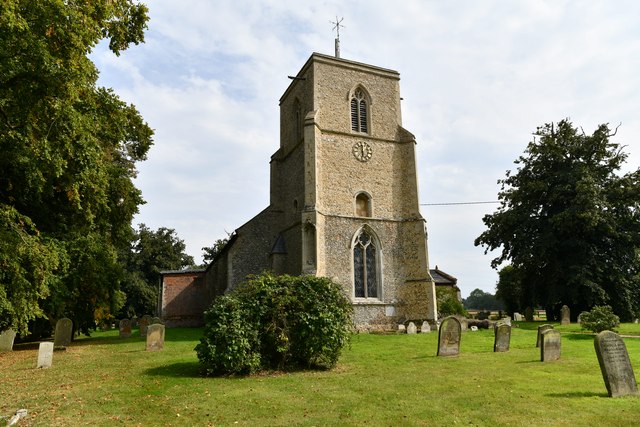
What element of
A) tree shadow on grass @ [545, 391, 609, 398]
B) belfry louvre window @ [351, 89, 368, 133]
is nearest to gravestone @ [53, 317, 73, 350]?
belfry louvre window @ [351, 89, 368, 133]

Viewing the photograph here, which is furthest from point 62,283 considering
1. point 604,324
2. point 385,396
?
point 604,324

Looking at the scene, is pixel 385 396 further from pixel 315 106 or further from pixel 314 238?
pixel 315 106

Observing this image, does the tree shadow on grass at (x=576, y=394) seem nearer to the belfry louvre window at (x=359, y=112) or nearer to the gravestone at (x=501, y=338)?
the gravestone at (x=501, y=338)

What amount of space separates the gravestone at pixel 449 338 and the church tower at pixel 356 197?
26.2 ft

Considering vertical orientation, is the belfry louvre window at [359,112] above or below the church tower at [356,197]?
above

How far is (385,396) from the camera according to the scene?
7.61 meters

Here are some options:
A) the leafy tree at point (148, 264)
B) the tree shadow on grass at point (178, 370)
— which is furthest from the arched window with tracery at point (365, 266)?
the leafy tree at point (148, 264)

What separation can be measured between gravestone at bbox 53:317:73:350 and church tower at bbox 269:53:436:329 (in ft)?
30.2

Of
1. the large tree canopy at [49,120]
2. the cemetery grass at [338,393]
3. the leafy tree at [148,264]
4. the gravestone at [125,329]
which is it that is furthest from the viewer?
the leafy tree at [148,264]

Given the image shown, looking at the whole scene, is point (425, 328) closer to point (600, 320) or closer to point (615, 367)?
point (600, 320)

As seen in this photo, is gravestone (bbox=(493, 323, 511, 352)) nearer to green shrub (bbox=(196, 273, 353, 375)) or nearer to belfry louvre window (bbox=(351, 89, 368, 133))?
green shrub (bbox=(196, 273, 353, 375))

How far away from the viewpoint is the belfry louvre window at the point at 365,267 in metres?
21.5

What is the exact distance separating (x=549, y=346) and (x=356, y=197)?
41.0ft

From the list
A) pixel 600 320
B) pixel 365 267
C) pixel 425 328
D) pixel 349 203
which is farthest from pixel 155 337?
pixel 600 320
